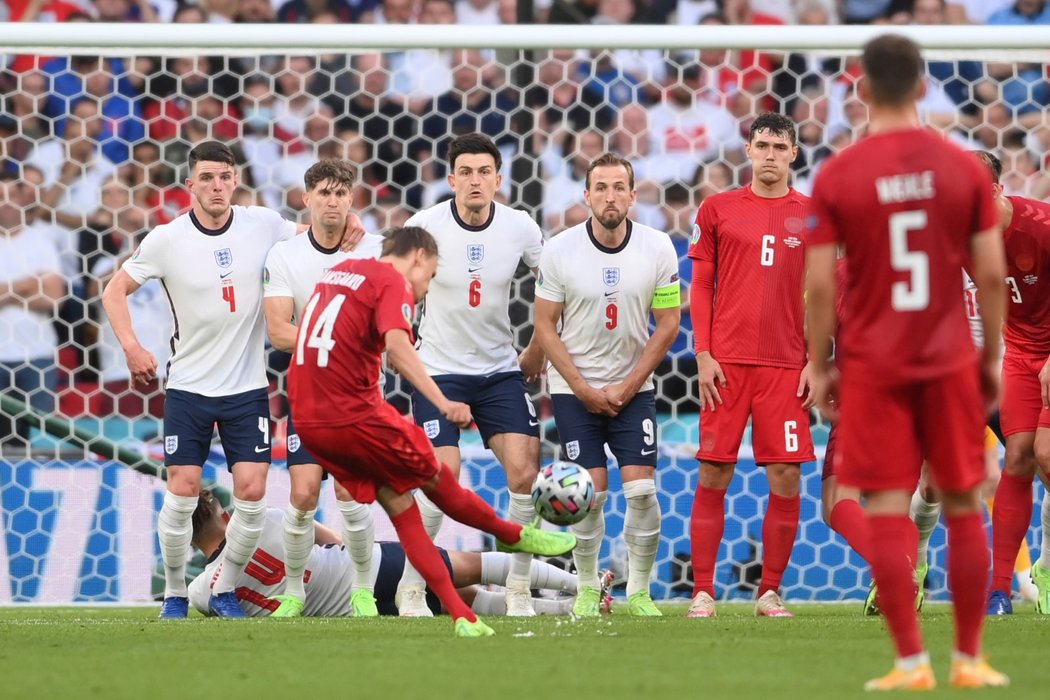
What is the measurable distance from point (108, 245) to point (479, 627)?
5.09 m

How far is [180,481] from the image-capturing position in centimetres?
789

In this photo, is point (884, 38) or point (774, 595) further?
point (774, 595)

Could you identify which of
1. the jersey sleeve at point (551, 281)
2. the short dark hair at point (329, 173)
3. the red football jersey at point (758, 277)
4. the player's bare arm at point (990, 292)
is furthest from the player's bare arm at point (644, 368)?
the player's bare arm at point (990, 292)

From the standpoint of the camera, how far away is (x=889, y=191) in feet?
14.1

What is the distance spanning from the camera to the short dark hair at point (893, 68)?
4.37m

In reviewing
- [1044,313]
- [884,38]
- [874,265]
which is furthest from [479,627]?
[1044,313]

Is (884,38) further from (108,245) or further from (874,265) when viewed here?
(108,245)

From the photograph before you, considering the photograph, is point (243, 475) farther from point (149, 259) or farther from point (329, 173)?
point (329, 173)

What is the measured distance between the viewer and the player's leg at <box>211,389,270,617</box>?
7949mm

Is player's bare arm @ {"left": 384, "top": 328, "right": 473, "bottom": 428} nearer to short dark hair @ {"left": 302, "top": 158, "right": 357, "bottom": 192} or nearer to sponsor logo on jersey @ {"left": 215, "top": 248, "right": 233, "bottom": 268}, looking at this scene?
short dark hair @ {"left": 302, "top": 158, "right": 357, "bottom": 192}

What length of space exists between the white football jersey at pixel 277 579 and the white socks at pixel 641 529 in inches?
54.6

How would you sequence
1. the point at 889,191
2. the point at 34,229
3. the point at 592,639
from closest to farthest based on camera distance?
the point at 889,191 < the point at 592,639 < the point at 34,229

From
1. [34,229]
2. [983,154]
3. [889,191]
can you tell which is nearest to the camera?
[889,191]

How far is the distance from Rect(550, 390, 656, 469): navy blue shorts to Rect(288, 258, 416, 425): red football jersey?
184 centimetres
